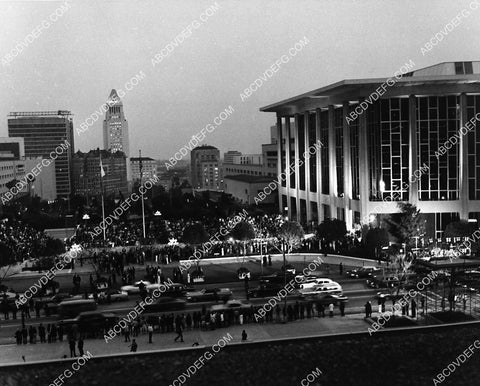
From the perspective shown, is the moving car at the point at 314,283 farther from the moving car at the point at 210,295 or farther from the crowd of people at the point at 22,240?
the crowd of people at the point at 22,240

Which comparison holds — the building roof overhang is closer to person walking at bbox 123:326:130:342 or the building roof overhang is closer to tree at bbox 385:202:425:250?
tree at bbox 385:202:425:250

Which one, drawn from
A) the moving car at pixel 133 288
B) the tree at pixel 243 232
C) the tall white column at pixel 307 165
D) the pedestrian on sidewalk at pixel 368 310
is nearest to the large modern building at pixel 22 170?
the tall white column at pixel 307 165

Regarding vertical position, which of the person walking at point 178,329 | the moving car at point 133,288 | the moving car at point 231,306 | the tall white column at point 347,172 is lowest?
the person walking at point 178,329

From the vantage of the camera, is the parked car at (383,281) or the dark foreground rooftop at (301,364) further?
the parked car at (383,281)

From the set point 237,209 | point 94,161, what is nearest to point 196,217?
point 237,209

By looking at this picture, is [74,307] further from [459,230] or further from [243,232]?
[459,230]

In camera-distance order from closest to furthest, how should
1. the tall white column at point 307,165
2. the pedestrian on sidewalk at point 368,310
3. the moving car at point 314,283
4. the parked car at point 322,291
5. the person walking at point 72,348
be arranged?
the person walking at point 72,348
the pedestrian on sidewalk at point 368,310
the parked car at point 322,291
the moving car at point 314,283
the tall white column at point 307,165

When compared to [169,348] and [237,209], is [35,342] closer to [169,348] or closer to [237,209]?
[169,348]
